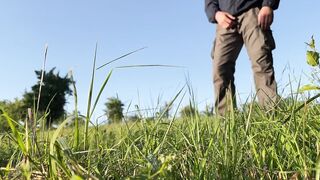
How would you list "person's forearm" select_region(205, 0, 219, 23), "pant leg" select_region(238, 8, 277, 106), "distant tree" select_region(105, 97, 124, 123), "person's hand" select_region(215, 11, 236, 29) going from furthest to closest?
"person's forearm" select_region(205, 0, 219, 23) → "person's hand" select_region(215, 11, 236, 29) → "pant leg" select_region(238, 8, 277, 106) → "distant tree" select_region(105, 97, 124, 123)

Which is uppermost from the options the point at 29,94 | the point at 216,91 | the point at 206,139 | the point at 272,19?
the point at 29,94

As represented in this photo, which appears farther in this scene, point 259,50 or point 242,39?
point 242,39

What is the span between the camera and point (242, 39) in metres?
3.72

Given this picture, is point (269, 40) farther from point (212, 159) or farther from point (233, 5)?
point (212, 159)

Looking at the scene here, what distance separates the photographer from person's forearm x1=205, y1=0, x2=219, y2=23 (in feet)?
12.4

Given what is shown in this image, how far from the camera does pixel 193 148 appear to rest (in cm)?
148

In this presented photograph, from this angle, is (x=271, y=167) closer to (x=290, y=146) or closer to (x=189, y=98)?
(x=290, y=146)

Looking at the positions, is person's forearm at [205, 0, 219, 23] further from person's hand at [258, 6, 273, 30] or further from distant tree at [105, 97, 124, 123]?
distant tree at [105, 97, 124, 123]

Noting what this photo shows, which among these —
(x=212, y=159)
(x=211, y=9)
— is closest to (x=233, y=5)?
(x=211, y=9)

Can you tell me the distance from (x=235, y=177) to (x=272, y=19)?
2458 millimetres

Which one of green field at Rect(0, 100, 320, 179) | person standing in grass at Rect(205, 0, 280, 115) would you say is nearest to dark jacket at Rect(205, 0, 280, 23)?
person standing in grass at Rect(205, 0, 280, 115)

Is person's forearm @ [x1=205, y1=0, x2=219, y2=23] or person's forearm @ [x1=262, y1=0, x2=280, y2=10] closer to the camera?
person's forearm @ [x1=262, y1=0, x2=280, y2=10]

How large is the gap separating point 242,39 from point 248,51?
1.00ft

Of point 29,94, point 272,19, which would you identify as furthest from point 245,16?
point 29,94
